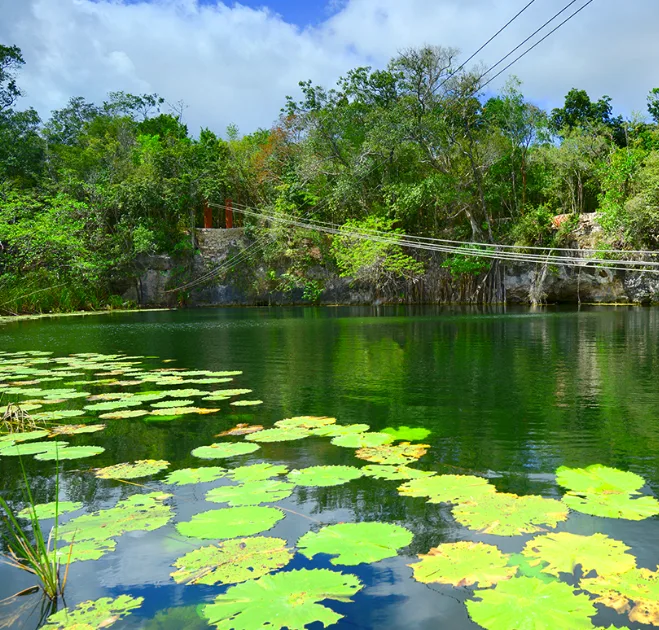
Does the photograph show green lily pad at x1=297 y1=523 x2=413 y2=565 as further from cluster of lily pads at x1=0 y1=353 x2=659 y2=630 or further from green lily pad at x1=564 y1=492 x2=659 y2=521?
green lily pad at x1=564 y1=492 x2=659 y2=521

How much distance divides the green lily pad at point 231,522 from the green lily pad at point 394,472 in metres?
0.68

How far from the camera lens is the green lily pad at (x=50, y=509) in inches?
107

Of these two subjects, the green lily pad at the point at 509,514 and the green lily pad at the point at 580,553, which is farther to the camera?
the green lily pad at the point at 509,514

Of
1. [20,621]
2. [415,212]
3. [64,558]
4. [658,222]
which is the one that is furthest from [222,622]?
[415,212]

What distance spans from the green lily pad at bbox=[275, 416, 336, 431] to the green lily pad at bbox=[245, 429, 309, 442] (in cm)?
14

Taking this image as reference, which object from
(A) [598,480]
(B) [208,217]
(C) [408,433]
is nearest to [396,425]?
(C) [408,433]

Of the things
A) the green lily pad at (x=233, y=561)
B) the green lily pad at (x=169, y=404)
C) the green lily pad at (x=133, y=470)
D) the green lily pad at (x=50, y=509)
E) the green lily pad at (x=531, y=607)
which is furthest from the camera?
the green lily pad at (x=169, y=404)

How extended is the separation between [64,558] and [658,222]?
2279 centimetres

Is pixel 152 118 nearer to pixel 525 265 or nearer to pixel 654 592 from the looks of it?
pixel 525 265

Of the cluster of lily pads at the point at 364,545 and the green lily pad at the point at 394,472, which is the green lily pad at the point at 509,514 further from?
the green lily pad at the point at 394,472

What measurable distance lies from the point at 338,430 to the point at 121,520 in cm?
184

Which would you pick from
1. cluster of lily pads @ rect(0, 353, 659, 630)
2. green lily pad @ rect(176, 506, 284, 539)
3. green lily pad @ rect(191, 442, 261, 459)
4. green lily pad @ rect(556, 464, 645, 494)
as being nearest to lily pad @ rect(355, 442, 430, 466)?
cluster of lily pads @ rect(0, 353, 659, 630)

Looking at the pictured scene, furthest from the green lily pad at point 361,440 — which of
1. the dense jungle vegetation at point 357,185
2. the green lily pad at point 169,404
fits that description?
the dense jungle vegetation at point 357,185

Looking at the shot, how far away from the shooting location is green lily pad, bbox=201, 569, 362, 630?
172 cm
